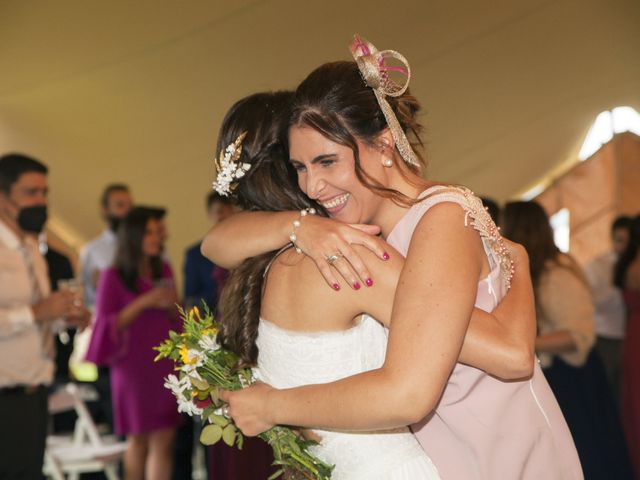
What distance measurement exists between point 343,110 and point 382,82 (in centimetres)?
11

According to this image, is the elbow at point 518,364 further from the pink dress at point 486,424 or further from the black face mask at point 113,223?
the black face mask at point 113,223

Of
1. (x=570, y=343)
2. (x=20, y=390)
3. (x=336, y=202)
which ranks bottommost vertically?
(x=570, y=343)

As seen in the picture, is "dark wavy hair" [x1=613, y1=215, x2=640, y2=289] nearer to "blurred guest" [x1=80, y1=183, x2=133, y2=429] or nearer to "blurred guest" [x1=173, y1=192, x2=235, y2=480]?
"blurred guest" [x1=173, y1=192, x2=235, y2=480]

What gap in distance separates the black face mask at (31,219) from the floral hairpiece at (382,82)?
7.30 ft

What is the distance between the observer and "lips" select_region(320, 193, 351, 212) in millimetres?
1934

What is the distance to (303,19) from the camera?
5348mm

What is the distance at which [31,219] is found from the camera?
3.82 m

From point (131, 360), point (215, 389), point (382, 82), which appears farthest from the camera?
point (131, 360)

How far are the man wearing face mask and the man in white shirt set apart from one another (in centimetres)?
227

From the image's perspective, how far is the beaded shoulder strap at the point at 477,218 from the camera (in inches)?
70.7

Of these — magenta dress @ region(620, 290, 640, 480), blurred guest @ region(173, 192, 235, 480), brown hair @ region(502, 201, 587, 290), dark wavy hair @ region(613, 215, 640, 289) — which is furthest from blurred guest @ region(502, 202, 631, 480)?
blurred guest @ region(173, 192, 235, 480)

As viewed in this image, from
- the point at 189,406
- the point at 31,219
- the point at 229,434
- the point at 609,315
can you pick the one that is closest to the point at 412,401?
the point at 229,434

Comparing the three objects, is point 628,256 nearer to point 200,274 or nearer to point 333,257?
point 200,274

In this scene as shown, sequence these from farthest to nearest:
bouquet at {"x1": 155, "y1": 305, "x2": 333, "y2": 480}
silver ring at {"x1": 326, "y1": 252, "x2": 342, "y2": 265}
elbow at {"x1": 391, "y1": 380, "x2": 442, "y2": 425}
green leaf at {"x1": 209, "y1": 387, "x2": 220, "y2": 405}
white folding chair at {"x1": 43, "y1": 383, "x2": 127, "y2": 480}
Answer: white folding chair at {"x1": 43, "y1": 383, "x2": 127, "y2": 480} < green leaf at {"x1": 209, "y1": 387, "x2": 220, "y2": 405} < bouquet at {"x1": 155, "y1": 305, "x2": 333, "y2": 480} < silver ring at {"x1": 326, "y1": 252, "x2": 342, "y2": 265} < elbow at {"x1": 391, "y1": 380, "x2": 442, "y2": 425}
